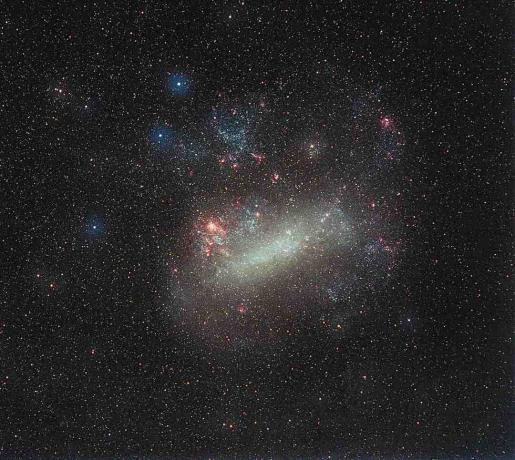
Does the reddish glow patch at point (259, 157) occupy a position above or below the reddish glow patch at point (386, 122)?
below

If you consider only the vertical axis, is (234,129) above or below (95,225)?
above

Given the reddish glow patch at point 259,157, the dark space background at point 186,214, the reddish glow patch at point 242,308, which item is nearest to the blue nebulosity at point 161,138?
the dark space background at point 186,214

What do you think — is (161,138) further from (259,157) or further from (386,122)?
(386,122)

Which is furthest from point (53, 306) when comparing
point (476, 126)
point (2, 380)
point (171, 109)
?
point (476, 126)

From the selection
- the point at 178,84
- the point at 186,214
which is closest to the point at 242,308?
the point at 186,214

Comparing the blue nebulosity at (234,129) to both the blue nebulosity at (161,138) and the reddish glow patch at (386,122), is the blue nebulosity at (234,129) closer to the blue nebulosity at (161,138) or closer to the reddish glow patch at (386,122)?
the blue nebulosity at (161,138)

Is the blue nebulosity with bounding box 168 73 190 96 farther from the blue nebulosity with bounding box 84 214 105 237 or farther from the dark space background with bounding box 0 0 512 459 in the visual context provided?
the blue nebulosity with bounding box 84 214 105 237

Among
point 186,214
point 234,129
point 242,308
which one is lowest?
point 242,308

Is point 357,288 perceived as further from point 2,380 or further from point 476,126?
point 2,380
